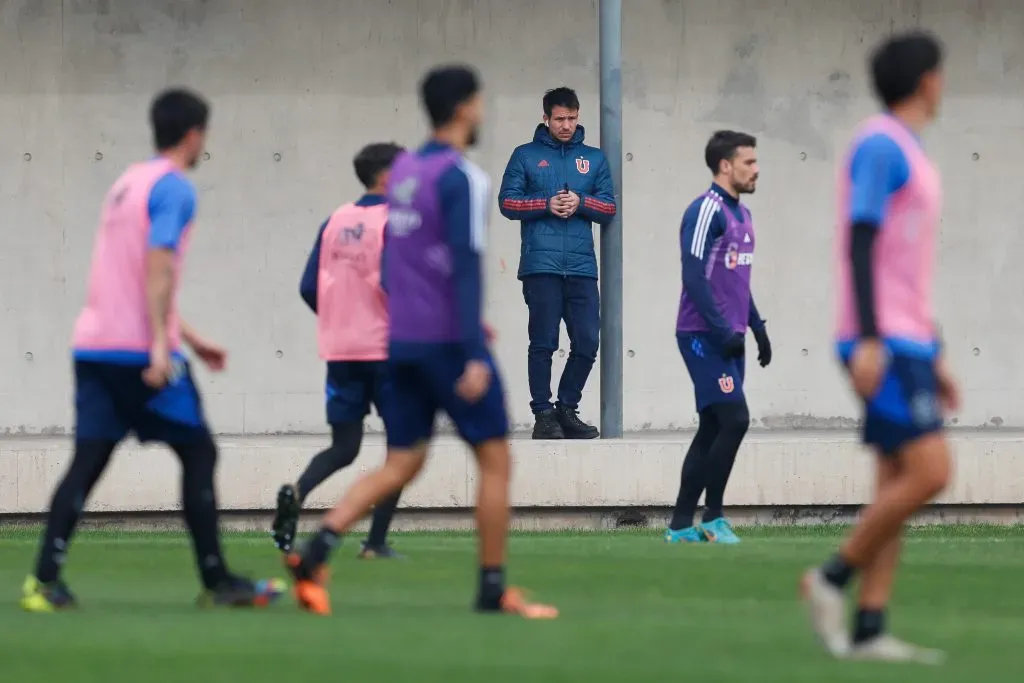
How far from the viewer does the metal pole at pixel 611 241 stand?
1453 cm

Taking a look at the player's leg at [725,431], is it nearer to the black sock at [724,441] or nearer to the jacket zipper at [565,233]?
the black sock at [724,441]

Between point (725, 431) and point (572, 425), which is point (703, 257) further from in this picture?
point (572, 425)

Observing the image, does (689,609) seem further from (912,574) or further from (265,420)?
(265,420)

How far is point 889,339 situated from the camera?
575 cm

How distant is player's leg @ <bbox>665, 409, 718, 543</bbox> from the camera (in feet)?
36.6

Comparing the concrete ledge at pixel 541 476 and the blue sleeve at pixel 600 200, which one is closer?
the concrete ledge at pixel 541 476

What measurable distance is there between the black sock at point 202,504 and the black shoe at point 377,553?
2653 mm

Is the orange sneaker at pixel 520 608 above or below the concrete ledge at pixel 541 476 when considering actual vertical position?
above

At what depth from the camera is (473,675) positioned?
18.1 feet

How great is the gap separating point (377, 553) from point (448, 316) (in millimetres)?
3353

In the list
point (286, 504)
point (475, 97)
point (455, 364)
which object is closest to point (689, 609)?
point (455, 364)

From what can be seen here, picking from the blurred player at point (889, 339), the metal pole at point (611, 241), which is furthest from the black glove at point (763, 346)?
the blurred player at point (889, 339)

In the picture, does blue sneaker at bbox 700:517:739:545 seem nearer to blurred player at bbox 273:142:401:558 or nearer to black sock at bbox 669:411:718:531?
black sock at bbox 669:411:718:531

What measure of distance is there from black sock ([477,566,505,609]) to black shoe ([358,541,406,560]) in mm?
3009
